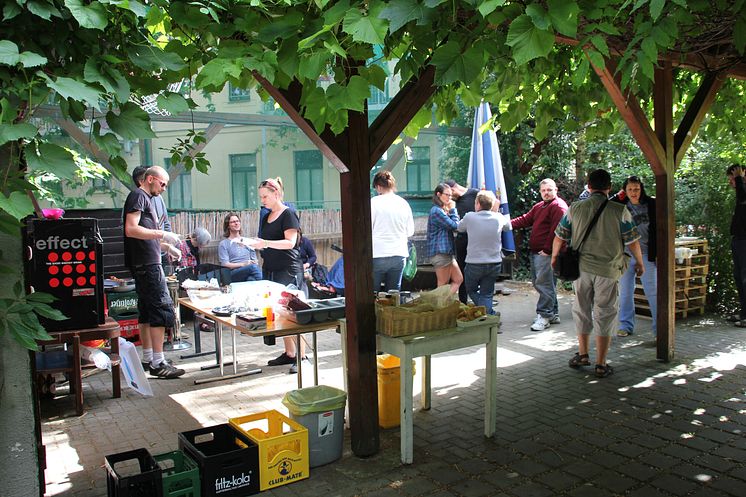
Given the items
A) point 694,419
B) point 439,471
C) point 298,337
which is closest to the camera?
point 439,471

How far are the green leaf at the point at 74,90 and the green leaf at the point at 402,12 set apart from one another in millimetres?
1187

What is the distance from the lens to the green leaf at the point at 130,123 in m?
2.70

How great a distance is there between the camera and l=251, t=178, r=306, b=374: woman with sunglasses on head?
6770mm

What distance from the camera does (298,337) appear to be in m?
5.57

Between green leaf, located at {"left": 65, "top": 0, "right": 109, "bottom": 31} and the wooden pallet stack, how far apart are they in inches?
329

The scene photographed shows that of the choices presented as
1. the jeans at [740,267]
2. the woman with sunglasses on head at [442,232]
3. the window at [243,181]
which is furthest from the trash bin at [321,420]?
the window at [243,181]

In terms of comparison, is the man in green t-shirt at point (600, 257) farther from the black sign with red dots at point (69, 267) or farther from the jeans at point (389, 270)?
the black sign with red dots at point (69, 267)

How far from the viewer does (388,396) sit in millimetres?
5129

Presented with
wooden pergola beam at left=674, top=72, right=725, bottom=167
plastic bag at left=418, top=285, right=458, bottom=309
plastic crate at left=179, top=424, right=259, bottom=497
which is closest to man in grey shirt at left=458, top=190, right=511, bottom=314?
wooden pergola beam at left=674, top=72, right=725, bottom=167

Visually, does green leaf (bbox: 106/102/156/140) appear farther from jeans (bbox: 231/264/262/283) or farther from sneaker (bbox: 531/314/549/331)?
sneaker (bbox: 531/314/549/331)

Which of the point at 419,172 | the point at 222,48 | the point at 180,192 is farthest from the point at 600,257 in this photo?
the point at 180,192

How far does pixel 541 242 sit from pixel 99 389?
535 centimetres

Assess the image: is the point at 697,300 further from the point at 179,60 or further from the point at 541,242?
the point at 179,60

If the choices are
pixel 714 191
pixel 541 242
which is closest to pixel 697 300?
pixel 714 191
